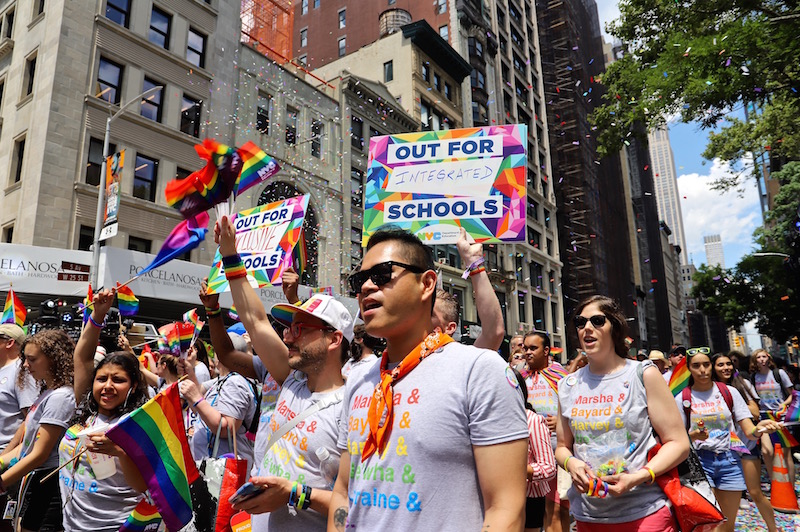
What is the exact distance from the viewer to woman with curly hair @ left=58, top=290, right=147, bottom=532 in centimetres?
317

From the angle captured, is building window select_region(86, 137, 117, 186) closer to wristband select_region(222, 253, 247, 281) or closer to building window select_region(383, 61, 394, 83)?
wristband select_region(222, 253, 247, 281)

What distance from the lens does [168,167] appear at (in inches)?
786

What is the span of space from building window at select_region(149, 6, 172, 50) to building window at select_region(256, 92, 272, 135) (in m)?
4.18

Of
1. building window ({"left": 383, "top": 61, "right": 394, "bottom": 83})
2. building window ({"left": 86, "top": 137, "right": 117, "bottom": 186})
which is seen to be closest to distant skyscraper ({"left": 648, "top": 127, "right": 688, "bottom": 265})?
building window ({"left": 383, "top": 61, "right": 394, "bottom": 83})

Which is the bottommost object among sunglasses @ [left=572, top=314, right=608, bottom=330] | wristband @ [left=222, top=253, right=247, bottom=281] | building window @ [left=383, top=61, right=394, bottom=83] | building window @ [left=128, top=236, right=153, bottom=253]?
sunglasses @ [left=572, top=314, right=608, bottom=330]

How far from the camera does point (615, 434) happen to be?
3.28m

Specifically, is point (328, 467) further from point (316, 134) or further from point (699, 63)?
point (316, 134)

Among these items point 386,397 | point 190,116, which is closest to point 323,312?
point 386,397

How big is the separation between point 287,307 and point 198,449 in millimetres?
2483

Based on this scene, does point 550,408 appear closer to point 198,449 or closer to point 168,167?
point 198,449

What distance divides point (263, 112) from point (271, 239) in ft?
61.8

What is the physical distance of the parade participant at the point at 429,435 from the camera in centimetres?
176

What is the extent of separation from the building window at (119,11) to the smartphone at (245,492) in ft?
69.8

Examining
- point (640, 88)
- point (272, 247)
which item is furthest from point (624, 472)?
point (640, 88)
